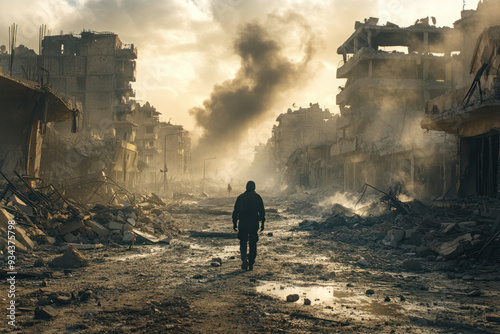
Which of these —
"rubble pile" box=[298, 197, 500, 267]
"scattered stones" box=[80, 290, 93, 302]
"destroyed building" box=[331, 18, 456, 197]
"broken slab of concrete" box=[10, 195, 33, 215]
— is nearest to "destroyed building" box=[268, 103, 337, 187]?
"destroyed building" box=[331, 18, 456, 197]

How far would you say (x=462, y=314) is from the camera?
15.1ft

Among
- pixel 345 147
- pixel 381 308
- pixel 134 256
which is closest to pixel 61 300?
pixel 381 308

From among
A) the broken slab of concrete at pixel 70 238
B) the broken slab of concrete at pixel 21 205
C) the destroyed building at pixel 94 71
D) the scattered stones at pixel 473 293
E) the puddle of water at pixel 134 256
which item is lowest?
the puddle of water at pixel 134 256

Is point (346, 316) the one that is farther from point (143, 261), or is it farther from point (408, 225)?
point (408, 225)

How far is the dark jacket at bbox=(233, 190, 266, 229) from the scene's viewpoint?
7.80 m

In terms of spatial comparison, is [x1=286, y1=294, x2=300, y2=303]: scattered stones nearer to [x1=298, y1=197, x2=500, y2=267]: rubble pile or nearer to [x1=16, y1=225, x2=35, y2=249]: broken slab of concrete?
[x1=298, y1=197, x2=500, y2=267]: rubble pile

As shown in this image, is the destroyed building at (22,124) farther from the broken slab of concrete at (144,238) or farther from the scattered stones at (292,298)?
the scattered stones at (292,298)

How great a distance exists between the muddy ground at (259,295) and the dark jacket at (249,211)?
35.8 inches

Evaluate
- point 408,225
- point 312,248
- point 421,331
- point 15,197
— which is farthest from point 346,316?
point 15,197

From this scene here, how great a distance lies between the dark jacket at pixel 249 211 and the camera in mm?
7805

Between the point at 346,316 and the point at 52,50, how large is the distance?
64.2 meters

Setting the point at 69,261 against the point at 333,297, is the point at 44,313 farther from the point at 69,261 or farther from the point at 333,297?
the point at 333,297

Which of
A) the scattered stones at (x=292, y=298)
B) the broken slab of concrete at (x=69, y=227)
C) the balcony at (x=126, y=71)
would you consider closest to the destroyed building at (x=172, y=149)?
the balcony at (x=126, y=71)

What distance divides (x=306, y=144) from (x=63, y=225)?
53.5 meters
